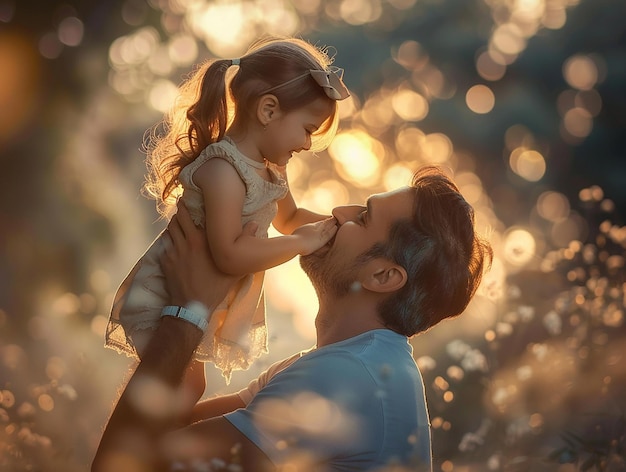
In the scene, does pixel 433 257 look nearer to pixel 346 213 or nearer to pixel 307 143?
pixel 346 213

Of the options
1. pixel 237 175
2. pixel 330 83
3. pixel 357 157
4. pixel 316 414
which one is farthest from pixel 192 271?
pixel 357 157

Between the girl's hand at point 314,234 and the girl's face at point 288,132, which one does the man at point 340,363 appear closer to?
the girl's hand at point 314,234

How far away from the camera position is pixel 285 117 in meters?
3.74

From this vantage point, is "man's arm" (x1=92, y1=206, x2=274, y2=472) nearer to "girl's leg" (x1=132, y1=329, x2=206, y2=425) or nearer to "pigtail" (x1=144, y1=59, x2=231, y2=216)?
"girl's leg" (x1=132, y1=329, x2=206, y2=425)

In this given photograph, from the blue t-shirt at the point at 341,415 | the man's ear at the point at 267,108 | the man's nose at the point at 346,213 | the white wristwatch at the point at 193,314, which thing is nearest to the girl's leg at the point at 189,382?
the white wristwatch at the point at 193,314

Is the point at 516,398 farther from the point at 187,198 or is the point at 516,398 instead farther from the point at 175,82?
the point at 175,82

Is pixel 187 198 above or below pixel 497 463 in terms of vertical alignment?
above

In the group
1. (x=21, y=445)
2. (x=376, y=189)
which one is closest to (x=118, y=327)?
(x=21, y=445)

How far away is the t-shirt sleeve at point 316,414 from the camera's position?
300 centimetres

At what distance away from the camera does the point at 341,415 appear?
3.04m

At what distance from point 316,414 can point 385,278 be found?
0.70 metres

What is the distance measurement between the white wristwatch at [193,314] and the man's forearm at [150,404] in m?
0.02

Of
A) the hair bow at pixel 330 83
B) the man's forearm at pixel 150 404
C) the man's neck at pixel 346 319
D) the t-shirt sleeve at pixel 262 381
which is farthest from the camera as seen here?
the t-shirt sleeve at pixel 262 381

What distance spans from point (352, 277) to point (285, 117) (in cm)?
71
